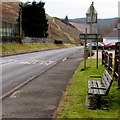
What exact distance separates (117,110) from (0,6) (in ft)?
432

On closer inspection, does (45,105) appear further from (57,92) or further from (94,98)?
(57,92)

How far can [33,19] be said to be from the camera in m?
63.5

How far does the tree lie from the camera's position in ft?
209

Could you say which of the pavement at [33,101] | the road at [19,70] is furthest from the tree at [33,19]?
the pavement at [33,101]

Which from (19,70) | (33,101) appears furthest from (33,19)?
(33,101)

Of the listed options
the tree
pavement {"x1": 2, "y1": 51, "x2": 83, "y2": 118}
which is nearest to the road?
pavement {"x1": 2, "y1": 51, "x2": 83, "y2": 118}

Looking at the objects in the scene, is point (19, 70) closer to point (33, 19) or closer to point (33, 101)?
point (33, 101)

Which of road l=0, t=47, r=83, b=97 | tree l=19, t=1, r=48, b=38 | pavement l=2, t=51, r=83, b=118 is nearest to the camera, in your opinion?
pavement l=2, t=51, r=83, b=118

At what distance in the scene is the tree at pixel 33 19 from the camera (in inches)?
2505

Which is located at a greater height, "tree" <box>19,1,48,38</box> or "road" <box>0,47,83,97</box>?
"tree" <box>19,1,48,38</box>

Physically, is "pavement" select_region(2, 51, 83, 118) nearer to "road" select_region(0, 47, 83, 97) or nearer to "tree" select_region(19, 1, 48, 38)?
"road" select_region(0, 47, 83, 97)

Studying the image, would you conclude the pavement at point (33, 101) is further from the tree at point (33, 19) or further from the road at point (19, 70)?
the tree at point (33, 19)

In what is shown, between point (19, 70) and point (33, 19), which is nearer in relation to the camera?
point (19, 70)

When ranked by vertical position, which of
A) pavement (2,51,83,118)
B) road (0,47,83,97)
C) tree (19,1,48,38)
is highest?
tree (19,1,48,38)
